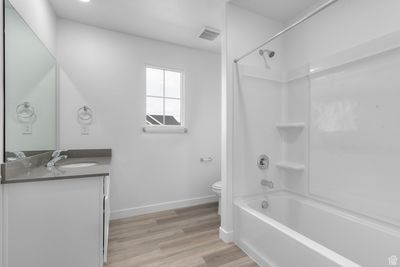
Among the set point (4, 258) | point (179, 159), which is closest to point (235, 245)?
point (179, 159)

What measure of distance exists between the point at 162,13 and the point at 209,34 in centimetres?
68

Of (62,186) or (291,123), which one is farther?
(291,123)

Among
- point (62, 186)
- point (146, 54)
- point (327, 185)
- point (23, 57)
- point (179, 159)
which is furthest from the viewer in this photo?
point (179, 159)

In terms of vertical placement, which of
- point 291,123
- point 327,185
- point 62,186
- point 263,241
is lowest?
point 263,241

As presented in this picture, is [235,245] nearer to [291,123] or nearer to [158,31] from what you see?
[291,123]

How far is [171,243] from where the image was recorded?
1976 millimetres

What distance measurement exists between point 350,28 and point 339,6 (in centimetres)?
28

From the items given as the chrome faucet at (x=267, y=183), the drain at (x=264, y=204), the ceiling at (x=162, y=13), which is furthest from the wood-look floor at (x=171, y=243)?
the ceiling at (x=162, y=13)

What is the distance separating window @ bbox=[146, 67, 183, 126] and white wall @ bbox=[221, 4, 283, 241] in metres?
1.13

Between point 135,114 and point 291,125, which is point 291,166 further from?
point 135,114

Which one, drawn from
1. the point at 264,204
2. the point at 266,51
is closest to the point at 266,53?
the point at 266,51

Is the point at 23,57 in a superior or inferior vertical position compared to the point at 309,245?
superior

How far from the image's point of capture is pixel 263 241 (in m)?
1.62

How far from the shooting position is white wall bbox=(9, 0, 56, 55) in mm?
1466
